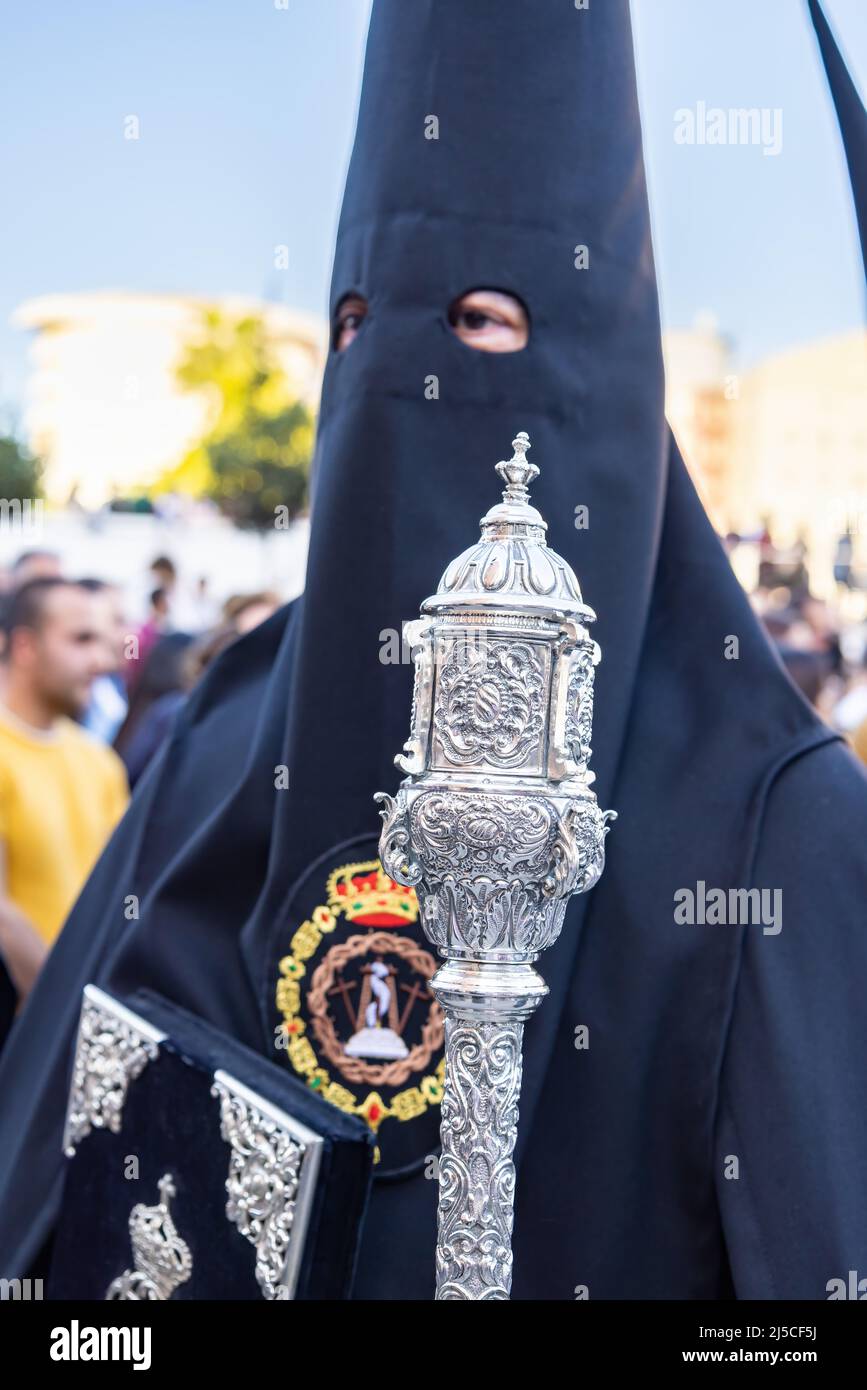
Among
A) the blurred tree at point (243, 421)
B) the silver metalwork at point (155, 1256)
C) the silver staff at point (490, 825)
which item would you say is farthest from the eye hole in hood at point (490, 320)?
the blurred tree at point (243, 421)

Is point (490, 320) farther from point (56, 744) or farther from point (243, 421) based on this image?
point (243, 421)

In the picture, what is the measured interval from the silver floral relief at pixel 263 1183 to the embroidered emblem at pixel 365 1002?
0.96 feet

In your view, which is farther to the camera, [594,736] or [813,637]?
[813,637]

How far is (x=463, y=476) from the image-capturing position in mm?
2619

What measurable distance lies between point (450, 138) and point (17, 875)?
2.84 metres

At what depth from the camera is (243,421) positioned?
134 feet

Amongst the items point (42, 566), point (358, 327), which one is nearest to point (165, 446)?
point (42, 566)

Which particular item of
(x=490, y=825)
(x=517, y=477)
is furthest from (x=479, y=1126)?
(x=517, y=477)

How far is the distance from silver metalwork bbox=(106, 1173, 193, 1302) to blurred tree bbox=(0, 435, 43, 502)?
3225 cm

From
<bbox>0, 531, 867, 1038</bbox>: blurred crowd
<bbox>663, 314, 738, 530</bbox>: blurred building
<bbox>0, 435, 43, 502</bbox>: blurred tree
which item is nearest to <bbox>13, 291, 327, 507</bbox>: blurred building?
<bbox>663, 314, 738, 530</bbox>: blurred building

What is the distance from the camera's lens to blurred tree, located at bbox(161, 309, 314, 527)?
128ft

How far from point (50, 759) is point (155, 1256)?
2.79 metres

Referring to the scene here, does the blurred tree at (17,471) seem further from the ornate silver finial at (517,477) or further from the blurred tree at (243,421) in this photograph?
the ornate silver finial at (517,477)
